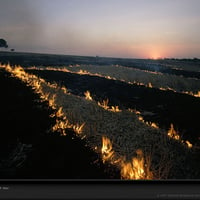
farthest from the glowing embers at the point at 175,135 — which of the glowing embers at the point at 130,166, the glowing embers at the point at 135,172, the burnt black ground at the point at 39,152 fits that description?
the burnt black ground at the point at 39,152

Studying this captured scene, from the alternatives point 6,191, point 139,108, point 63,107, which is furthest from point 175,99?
point 6,191

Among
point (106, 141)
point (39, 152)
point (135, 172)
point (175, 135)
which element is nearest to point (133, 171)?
point (135, 172)

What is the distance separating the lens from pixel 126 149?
335 cm

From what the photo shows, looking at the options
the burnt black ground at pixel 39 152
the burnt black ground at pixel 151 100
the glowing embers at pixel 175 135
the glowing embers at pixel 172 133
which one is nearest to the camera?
the burnt black ground at pixel 39 152

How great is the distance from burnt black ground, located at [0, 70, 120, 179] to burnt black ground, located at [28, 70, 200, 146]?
182 centimetres

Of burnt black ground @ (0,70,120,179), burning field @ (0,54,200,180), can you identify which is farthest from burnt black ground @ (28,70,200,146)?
burnt black ground @ (0,70,120,179)

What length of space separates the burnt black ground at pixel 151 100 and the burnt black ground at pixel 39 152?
5.98ft

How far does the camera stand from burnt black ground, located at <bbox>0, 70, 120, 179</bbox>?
2512 mm

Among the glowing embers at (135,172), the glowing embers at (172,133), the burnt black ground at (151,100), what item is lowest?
the glowing embers at (135,172)

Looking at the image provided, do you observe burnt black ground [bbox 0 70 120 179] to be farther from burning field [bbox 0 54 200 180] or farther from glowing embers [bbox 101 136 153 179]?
glowing embers [bbox 101 136 153 179]

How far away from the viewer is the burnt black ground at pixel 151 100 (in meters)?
4.32

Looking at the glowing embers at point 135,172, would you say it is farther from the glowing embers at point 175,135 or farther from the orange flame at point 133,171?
the glowing embers at point 175,135

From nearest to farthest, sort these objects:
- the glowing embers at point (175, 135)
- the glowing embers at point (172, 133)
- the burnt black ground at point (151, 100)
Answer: the glowing embers at point (175, 135)
the glowing embers at point (172, 133)
the burnt black ground at point (151, 100)

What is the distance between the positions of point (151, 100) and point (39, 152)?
4.13m
